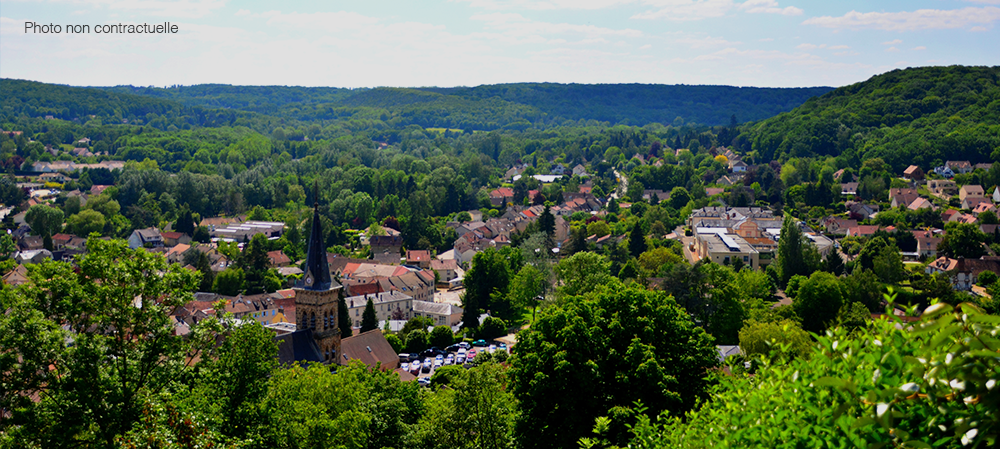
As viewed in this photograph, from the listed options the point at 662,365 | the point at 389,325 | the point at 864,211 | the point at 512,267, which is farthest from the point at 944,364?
the point at 864,211

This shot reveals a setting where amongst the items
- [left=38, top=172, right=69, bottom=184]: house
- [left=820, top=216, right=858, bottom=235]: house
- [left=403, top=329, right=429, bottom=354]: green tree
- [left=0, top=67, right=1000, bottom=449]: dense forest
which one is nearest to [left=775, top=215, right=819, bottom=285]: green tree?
[left=0, top=67, right=1000, bottom=449]: dense forest

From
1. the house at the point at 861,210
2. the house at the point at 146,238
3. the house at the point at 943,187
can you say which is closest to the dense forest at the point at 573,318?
the house at the point at 861,210

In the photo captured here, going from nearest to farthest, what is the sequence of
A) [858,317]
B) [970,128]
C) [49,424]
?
[49,424] < [858,317] < [970,128]

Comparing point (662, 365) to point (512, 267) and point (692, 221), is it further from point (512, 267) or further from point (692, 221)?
point (692, 221)

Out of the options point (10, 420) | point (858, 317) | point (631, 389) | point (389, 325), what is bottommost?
point (389, 325)

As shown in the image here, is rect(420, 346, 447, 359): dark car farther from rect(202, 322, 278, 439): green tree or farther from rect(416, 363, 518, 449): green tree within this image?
rect(202, 322, 278, 439): green tree

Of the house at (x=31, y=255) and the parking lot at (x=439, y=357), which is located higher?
the parking lot at (x=439, y=357)

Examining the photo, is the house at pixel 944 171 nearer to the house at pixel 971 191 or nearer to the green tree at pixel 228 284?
the house at pixel 971 191
